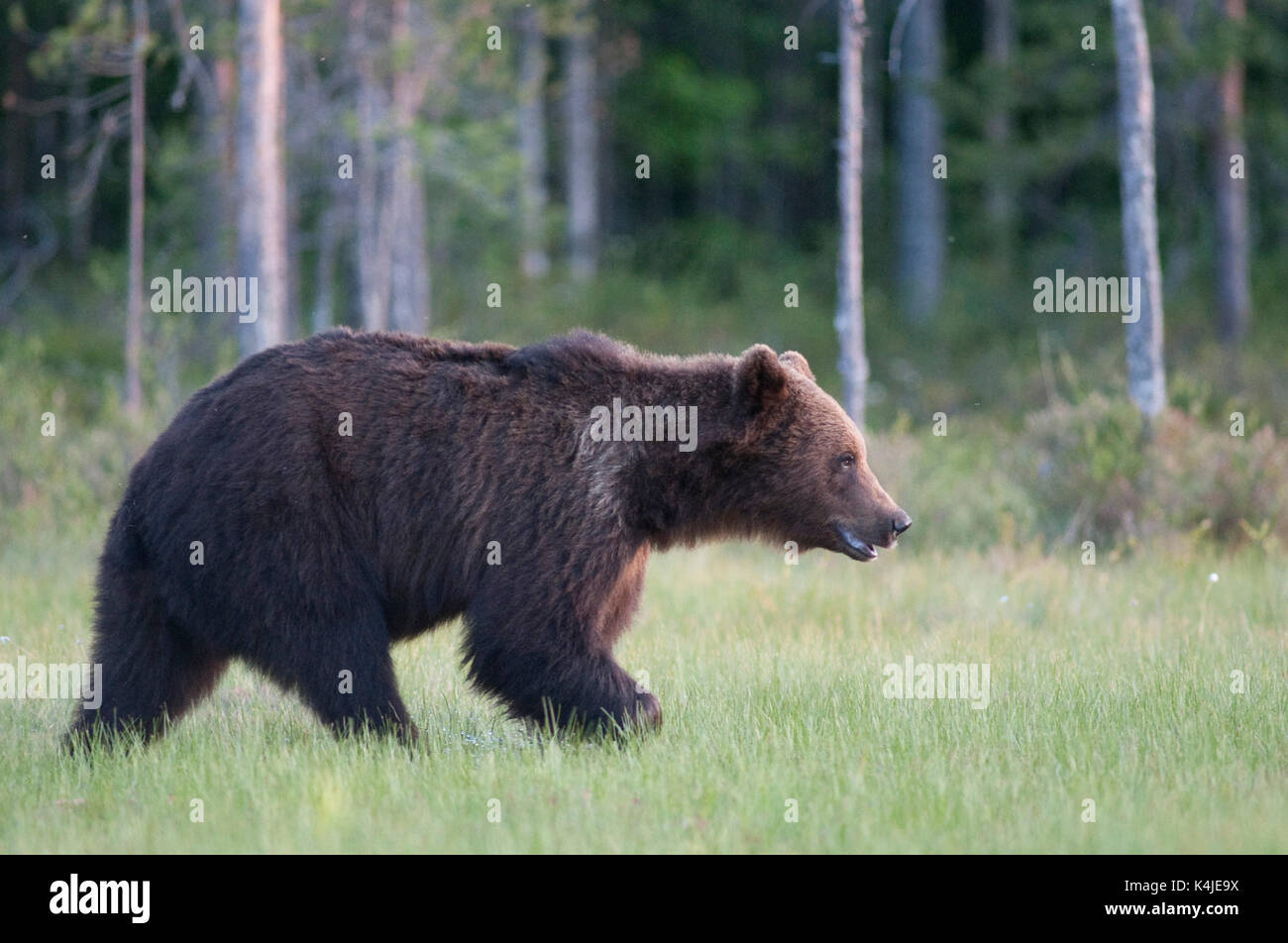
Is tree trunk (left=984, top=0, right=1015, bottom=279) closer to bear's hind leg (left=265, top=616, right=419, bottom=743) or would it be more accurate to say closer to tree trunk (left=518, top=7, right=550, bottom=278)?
tree trunk (left=518, top=7, right=550, bottom=278)

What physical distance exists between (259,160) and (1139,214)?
8329mm

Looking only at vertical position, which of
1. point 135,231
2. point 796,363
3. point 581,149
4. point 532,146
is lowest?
point 796,363

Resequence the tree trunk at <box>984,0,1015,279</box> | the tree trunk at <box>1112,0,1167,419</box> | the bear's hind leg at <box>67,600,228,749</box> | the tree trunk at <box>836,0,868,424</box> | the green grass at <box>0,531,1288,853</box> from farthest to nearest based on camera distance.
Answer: the tree trunk at <box>984,0,1015,279</box> < the tree trunk at <box>836,0,868,424</box> < the tree trunk at <box>1112,0,1167,419</box> < the bear's hind leg at <box>67,600,228,749</box> < the green grass at <box>0,531,1288,853</box>

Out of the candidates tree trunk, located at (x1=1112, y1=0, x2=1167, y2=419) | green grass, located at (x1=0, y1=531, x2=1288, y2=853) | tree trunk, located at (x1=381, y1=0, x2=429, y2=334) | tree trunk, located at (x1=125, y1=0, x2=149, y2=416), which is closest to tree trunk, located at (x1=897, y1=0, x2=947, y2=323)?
tree trunk, located at (x1=381, y1=0, x2=429, y2=334)

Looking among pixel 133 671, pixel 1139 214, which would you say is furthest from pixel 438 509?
pixel 1139 214

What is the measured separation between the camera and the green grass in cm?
514

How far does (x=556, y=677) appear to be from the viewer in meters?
6.25

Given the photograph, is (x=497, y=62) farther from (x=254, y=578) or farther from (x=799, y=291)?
(x=254, y=578)

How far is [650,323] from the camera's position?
28.0 m

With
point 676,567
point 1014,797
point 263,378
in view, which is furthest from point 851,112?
point 1014,797

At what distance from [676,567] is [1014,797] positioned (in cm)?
655

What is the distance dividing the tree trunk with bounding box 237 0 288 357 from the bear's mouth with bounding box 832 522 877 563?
7.95m

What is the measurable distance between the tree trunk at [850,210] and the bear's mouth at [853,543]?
6.30m

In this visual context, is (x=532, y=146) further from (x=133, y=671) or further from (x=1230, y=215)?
(x=133, y=671)
